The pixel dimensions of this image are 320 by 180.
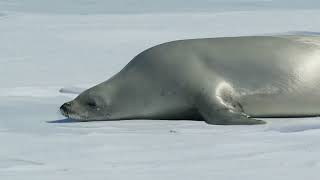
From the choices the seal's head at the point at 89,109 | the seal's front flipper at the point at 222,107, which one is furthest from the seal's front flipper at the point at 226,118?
the seal's head at the point at 89,109

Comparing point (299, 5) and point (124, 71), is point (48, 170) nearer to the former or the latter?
point (124, 71)

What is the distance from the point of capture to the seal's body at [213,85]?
466 cm

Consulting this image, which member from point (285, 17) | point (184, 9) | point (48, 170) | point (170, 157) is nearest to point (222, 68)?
point (170, 157)

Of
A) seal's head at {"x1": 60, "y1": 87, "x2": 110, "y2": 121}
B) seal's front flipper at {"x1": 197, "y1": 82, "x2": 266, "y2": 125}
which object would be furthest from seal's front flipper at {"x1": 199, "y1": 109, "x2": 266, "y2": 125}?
seal's head at {"x1": 60, "y1": 87, "x2": 110, "y2": 121}

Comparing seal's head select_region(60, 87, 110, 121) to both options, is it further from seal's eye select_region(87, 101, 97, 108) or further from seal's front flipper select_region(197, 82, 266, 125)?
seal's front flipper select_region(197, 82, 266, 125)

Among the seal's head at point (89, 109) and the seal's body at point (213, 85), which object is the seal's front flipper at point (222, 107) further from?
the seal's head at point (89, 109)

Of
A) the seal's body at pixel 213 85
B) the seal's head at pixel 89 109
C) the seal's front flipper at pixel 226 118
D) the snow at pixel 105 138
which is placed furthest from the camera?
the seal's head at pixel 89 109

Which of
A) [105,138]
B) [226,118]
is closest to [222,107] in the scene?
[226,118]

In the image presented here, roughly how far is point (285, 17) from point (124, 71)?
285 inches

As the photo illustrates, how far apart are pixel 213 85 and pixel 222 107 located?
16 centimetres

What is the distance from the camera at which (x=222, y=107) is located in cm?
454

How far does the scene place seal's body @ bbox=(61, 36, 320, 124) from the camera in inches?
184

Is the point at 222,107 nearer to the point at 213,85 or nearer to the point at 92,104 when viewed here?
the point at 213,85

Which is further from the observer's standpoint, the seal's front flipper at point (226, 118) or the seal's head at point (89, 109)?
the seal's head at point (89, 109)
